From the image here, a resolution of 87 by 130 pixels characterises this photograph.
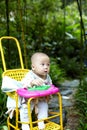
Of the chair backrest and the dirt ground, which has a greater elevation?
the chair backrest

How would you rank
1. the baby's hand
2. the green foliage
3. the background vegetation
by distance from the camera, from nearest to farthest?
the baby's hand → the green foliage → the background vegetation

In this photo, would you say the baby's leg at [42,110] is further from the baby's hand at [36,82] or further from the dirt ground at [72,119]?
the dirt ground at [72,119]

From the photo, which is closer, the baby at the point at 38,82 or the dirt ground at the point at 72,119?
the baby at the point at 38,82

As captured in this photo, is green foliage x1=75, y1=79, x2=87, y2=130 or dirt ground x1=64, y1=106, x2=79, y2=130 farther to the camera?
dirt ground x1=64, y1=106, x2=79, y2=130

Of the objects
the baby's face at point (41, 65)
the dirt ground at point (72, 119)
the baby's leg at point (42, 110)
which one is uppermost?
the baby's face at point (41, 65)

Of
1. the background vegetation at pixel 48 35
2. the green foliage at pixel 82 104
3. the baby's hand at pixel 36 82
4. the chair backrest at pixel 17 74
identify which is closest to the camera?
the baby's hand at pixel 36 82

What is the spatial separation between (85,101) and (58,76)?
8.17ft

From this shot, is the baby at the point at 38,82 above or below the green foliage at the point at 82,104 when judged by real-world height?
above

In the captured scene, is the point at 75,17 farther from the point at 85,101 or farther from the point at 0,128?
the point at 0,128

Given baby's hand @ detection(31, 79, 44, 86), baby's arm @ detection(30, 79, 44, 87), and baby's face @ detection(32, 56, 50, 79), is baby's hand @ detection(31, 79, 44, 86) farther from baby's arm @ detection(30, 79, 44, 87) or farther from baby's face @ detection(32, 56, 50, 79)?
baby's face @ detection(32, 56, 50, 79)

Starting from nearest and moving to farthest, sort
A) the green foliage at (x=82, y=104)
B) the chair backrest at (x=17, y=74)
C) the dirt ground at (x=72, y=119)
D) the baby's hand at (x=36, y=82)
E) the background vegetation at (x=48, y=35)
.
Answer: the baby's hand at (x=36, y=82) < the chair backrest at (x=17, y=74) < the green foliage at (x=82, y=104) < the dirt ground at (x=72, y=119) < the background vegetation at (x=48, y=35)

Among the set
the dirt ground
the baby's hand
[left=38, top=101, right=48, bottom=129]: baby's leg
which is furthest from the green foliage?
the baby's hand

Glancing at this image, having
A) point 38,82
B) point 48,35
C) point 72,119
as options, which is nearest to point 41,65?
point 38,82

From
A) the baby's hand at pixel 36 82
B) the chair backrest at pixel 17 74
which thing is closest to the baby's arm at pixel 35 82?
the baby's hand at pixel 36 82
